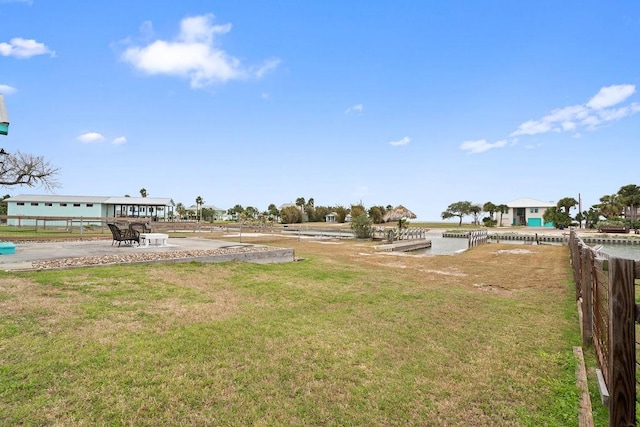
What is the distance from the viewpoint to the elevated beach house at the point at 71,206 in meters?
40.6

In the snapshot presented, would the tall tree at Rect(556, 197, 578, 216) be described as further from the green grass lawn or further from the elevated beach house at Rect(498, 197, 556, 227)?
the green grass lawn

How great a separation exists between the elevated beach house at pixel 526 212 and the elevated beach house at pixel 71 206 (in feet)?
204

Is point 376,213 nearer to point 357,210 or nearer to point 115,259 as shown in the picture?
point 357,210

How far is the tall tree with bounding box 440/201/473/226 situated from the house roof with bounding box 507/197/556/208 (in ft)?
52.7

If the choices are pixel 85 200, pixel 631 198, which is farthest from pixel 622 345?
pixel 631 198

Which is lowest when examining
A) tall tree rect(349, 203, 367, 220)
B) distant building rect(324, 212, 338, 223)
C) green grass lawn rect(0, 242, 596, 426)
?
green grass lawn rect(0, 242, 596, 426)

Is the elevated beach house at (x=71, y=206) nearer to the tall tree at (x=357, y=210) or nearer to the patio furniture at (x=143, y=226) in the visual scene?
the patio furniture at (x=143, y=226)

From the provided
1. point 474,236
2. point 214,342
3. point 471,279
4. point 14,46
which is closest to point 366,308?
point 214,342

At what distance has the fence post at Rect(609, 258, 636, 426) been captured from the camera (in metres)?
2.23

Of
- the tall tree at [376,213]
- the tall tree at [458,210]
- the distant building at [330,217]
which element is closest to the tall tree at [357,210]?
the tall tree at [376,213]

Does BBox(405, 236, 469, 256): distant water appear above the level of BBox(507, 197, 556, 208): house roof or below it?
below

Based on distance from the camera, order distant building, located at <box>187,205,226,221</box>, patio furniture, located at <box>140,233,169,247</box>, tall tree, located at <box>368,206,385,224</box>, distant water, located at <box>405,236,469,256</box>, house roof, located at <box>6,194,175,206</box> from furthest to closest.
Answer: distant building, located at <box>187,205,226,221</box>
tall tree, located at <box>368,206,385,224</box>
house roof, located at <box>6,194,175,206</box>
distant water, located at <box>405,236,469,256</box>
patio furniture, located at <box>140,233,169,247</box>

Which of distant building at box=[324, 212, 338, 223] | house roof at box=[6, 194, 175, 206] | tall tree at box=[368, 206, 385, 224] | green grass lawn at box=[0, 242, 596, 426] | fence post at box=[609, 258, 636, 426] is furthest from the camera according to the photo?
distant building at box=[324, 212, 338, 223]

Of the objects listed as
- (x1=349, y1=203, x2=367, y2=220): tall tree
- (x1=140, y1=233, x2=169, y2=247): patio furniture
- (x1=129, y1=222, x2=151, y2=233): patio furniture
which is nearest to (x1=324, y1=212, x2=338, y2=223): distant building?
(x1=349, y1=203, x2=367, y2=220): tall tree
